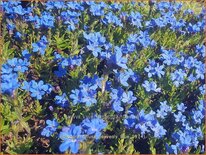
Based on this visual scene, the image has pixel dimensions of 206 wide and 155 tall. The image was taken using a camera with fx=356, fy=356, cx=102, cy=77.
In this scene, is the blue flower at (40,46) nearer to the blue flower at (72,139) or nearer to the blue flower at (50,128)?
the blue flower at (50,128)

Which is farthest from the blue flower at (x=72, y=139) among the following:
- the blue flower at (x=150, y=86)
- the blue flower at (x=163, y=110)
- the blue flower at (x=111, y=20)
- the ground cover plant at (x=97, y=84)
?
the blue flower at (x=111, y=20)

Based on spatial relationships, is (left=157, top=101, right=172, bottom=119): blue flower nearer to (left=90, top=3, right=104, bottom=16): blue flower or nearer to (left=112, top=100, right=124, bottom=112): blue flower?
(left=112, top=100, right=124, bottom=112): blue flower

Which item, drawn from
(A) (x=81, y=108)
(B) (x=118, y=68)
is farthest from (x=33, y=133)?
(B) (x=118, y=68)

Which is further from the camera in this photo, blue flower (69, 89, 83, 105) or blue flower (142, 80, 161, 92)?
blue flower (142, 80, 161, 92)

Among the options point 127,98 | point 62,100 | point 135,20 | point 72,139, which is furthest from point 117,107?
point 135,20

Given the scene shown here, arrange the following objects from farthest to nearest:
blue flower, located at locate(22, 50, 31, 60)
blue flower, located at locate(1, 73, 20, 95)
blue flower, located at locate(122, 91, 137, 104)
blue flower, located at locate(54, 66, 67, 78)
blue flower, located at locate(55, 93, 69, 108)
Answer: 1. blue flower, located at locate(22, 50, 31, 60)
2. blue flower, located at locate(54, 66, 67, 78)
3. blue flower, located at locate(55, 93, 69, 108)
4. blue flower, located at locate(122, 91, 137, 104)
5. blue flower, located at locate(1, 73, 20, 95)

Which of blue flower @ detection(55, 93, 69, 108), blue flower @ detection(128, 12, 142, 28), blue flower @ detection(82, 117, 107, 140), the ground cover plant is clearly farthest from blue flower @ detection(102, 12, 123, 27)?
blue flower @ detection(82, 117, 107, 140)

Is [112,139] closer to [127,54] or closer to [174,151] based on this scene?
[174,151]
